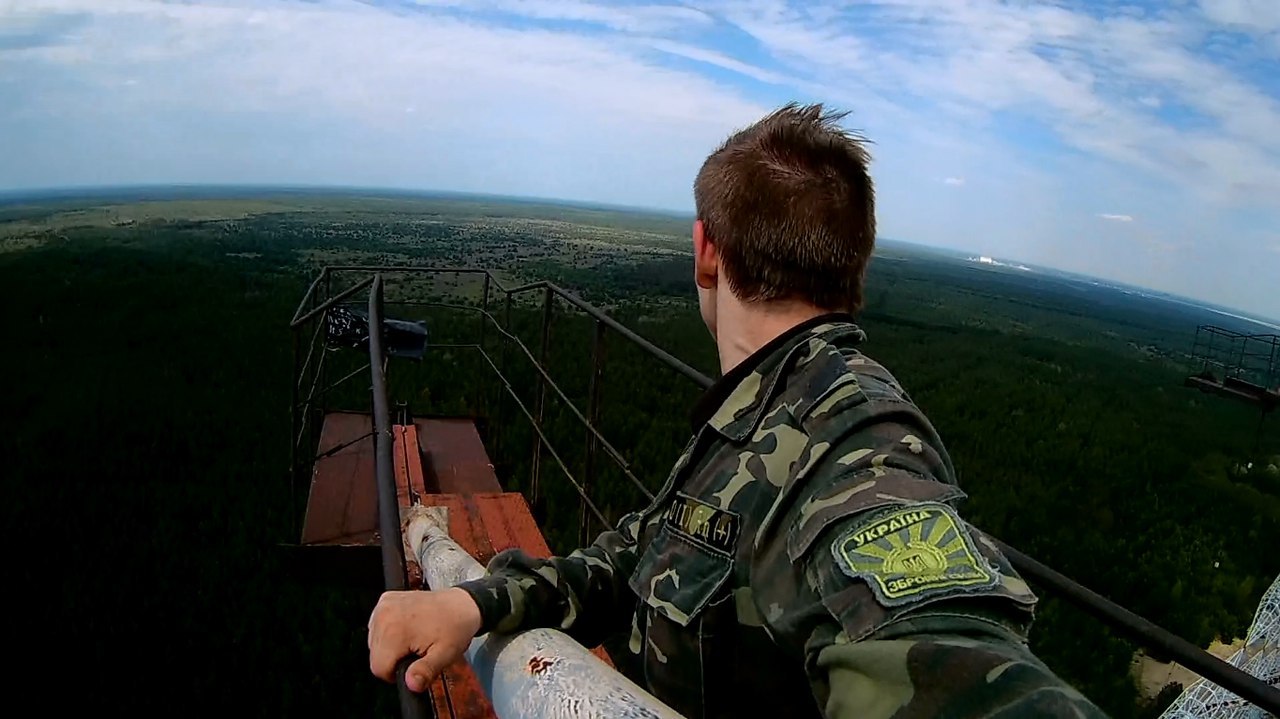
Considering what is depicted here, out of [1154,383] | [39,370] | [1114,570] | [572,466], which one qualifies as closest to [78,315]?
[39,370]

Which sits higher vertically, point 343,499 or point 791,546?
point 791,546

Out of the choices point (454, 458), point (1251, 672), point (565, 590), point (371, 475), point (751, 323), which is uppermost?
point (751, 323)

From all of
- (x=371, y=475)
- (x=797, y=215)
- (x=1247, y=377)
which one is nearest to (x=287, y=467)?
(x=371, y=475)

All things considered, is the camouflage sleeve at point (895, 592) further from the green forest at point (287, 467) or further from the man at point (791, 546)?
the green forest at point (287, 467)

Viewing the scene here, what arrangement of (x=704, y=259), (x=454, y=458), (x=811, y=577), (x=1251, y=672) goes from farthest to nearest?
(x=1251, y=672), (x=454, y=458), (x=704, y=259), (x=811, y=577)

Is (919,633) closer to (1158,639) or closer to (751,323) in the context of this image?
(751,323)

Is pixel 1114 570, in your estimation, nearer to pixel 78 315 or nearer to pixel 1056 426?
pixel 1056 426

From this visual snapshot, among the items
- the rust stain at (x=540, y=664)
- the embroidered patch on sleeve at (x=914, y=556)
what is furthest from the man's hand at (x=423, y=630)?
the embroidered patch on sleeve at (x=914, y=556)
